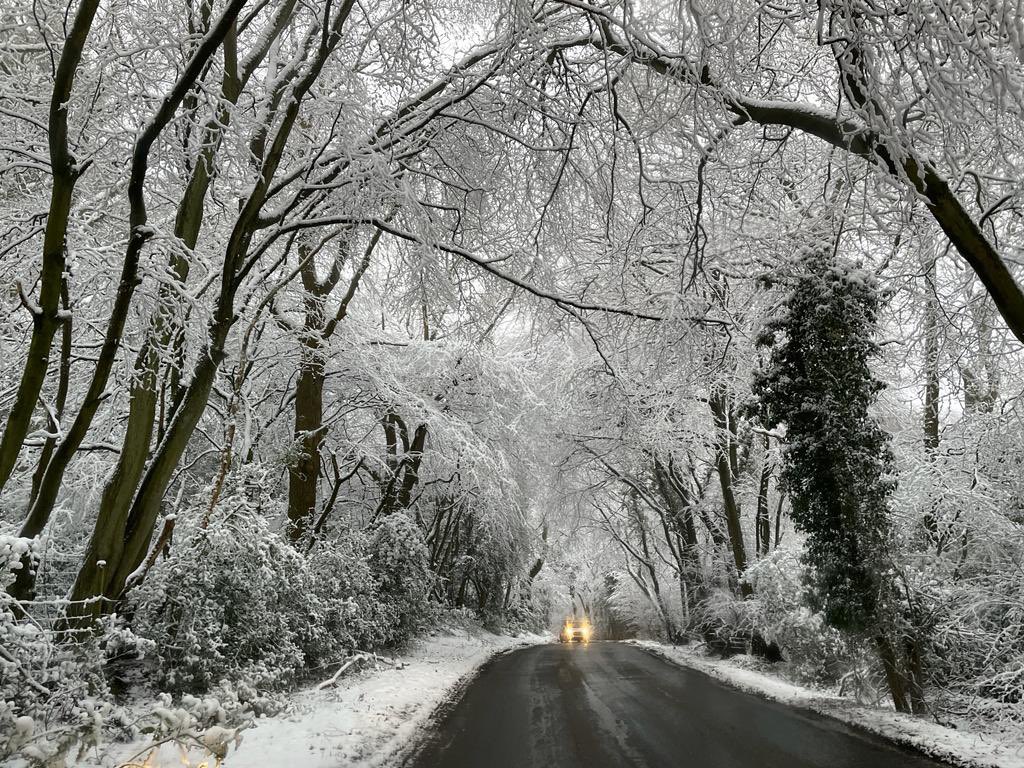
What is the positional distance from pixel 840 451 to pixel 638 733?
14.3 ft

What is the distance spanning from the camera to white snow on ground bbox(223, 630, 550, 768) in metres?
5.88

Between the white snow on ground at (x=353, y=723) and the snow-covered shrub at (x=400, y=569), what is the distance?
222 cm

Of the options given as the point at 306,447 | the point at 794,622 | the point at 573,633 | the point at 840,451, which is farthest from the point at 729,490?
the point at 573,633

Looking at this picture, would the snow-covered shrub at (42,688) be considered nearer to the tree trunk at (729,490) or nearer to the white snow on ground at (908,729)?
the white snow on ground at (908,729)

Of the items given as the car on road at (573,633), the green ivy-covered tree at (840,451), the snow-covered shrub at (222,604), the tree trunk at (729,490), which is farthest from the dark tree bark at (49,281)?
the car on road at (573,633)

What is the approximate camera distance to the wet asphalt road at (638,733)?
614 cm

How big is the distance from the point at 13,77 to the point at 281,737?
641cm

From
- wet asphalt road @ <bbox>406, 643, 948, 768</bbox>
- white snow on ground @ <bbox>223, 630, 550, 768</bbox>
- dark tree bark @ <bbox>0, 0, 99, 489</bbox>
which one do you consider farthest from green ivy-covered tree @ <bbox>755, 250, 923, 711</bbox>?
dark tree bark @ <bbox>0, 0, 99, 489</bbox>

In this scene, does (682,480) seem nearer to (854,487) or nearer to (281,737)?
(854,487)

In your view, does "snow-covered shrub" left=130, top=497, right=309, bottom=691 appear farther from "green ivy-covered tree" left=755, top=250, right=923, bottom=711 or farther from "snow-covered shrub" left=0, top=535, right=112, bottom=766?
"green ivy-covered tree" left=755, top=250, right=923, bottom=711

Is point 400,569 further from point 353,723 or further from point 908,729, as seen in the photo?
point 908,729

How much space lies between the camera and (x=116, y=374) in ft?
23.2

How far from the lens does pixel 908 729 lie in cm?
707

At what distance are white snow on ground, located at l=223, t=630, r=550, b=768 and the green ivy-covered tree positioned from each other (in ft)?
18.4
